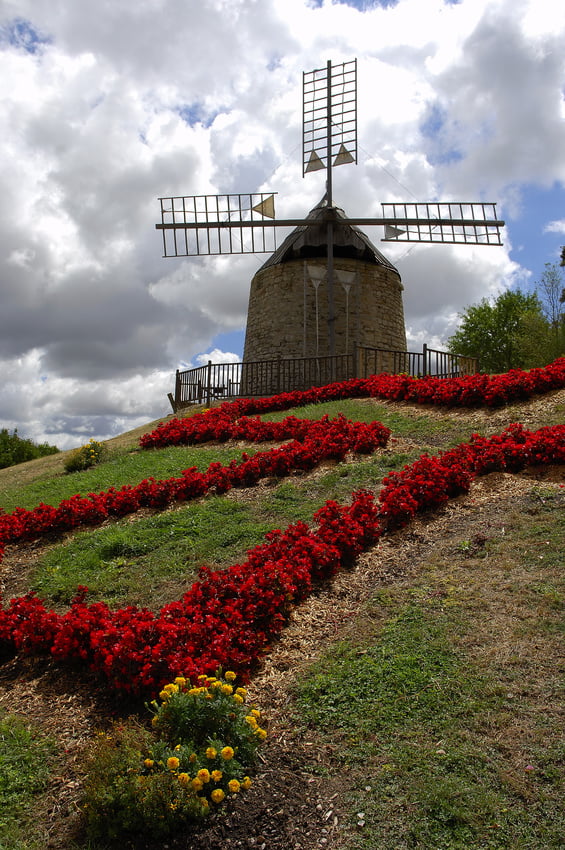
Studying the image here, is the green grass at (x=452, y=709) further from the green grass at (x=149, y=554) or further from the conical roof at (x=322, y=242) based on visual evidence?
the conical roof at (x=322, y=242)

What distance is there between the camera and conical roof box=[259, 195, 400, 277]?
23203 millimetres

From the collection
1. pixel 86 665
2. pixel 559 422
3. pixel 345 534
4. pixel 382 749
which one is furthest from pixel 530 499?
pixel 86 665

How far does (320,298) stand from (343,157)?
5.81 metres

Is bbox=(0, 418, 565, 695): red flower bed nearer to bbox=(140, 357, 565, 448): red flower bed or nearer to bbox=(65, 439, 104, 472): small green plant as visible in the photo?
bbox=(140, 357, 565, 448): red flower bed

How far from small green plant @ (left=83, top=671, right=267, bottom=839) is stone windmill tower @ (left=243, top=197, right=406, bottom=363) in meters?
18.8

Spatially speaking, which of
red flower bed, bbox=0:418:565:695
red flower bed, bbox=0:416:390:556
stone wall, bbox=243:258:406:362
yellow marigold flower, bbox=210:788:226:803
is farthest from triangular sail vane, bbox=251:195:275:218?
yellow marigold flower, bbox=210:788:226:803

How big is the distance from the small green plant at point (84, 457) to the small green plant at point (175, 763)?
369 inches

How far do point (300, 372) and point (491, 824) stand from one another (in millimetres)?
17134

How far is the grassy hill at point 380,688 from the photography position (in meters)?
3.14

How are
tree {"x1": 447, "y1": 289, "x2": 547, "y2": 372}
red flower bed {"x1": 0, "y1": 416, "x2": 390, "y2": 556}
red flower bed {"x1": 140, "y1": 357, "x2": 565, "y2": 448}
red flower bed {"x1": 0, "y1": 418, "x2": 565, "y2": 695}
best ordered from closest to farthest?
red flower bed {"x1": 0, "y1": 418, "x2": 565, "y2": 695} < red flower bed {"x1": 0, "y1": 416, "x2": 390, "y2": 556} < red flower bed {"x1": 140, "y1": 357, "x2": 565, "y2": 448} < tree {"x1": 447, "y1": 289, "x2": 547, "y2": 372}

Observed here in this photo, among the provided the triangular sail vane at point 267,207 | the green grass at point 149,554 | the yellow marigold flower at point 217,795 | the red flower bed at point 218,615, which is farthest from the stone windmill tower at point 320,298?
the yellow marigold flower at point 217,795

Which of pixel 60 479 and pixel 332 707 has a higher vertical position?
pixel 60 479

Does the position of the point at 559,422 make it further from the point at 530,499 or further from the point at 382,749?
the point at 382,749

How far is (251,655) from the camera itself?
4.59 meters
